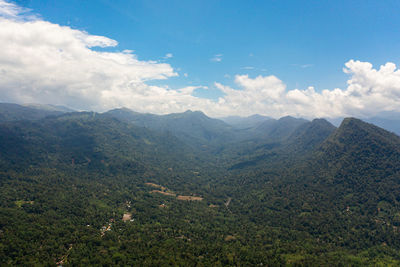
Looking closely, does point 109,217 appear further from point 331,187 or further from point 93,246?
point 331,187

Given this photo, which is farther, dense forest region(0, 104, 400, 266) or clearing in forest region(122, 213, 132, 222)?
clearing in forest region(122, 213, 132, 222)

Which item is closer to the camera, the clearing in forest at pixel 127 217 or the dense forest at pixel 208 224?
the dense forest at pixel 208 224

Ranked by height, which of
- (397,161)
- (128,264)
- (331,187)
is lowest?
(128,264)

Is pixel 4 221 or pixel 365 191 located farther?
pixel 365 191

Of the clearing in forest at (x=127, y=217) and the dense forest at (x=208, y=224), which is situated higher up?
the dense forest at (x=208, y=224)

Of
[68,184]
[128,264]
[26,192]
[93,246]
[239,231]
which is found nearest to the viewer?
[128,264]

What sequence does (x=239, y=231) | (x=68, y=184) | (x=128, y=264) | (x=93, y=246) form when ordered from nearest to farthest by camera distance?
(x=128, y=264), (x=93, y=246), (x=239, y=231), (x=68, y=184)

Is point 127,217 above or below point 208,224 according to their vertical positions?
above

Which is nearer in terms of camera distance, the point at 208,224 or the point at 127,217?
the point at 208,224

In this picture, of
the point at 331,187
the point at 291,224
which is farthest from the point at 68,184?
the point at 331,187

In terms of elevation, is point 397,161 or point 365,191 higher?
point 397,161
